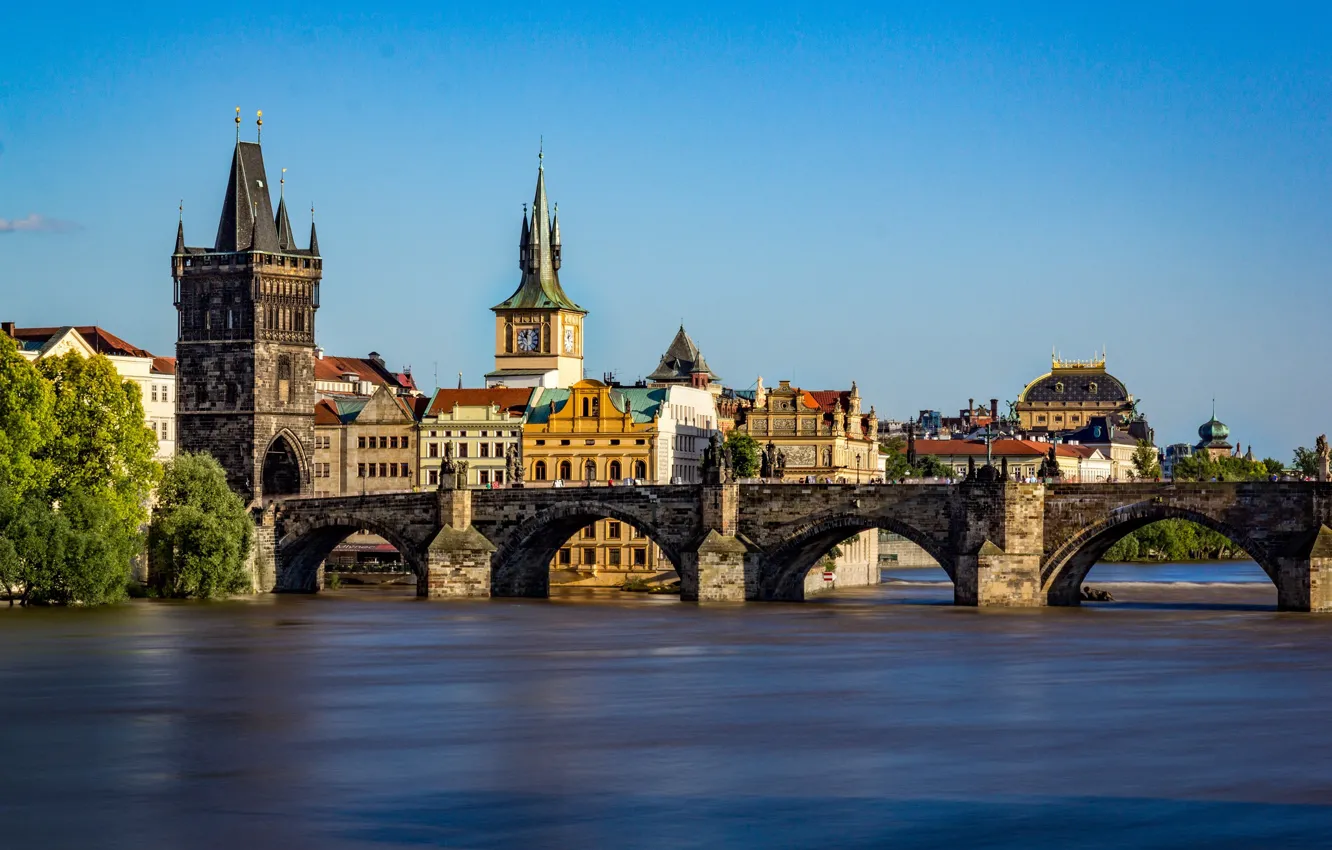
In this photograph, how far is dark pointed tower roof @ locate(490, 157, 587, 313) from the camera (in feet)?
479

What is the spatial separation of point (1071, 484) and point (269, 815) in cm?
5014

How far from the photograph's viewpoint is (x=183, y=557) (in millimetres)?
94125

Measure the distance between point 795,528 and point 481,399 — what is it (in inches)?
1682

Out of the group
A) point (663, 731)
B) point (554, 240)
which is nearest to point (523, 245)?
point (554, 240)

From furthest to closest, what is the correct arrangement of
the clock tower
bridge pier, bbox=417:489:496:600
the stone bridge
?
the clock tower < bridge pier, bbox=417:489:496:600 < the stone bridge

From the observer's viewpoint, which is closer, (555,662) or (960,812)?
(960,812)

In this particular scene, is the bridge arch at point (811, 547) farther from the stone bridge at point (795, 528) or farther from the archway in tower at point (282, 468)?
the archway in tower at point (282, 468)

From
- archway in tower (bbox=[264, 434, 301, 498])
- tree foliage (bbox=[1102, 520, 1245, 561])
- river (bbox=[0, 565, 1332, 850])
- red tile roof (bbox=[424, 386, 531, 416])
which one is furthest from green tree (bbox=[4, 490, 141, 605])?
tree foliage (bbox=[1102, 520, 1245, 561])

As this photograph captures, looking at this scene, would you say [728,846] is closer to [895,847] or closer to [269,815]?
[895,847]

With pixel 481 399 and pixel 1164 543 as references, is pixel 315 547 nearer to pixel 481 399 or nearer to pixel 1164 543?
pixel 481 399

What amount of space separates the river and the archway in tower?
36532 mm

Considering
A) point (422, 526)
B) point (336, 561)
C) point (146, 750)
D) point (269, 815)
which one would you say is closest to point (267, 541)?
point (422, 526)

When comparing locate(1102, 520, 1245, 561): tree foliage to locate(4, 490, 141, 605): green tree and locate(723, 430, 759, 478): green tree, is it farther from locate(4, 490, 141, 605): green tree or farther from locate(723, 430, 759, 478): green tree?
locate(4, 490, 141, 605): green tree

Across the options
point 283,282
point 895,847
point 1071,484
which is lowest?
point 895,847
